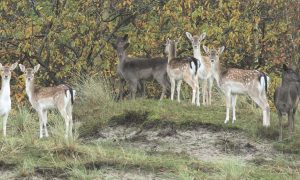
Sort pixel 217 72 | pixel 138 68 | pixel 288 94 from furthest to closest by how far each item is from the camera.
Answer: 1. pixel 138 68
2. pixel 217 72
3. pixel 288 94

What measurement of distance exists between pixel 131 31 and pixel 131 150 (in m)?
7.40

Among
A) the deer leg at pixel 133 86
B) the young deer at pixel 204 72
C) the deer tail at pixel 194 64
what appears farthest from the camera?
the deer leg at pixel 133 86

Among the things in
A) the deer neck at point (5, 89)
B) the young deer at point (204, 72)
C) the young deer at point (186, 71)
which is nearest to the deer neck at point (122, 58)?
the young deer at point (186, 71)

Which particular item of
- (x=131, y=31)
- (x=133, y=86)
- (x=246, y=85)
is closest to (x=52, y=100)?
(x=246, y=85)

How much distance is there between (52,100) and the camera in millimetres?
13672

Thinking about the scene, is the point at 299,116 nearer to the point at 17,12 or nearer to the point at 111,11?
the point at 111,11

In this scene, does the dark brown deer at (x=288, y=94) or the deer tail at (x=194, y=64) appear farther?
the deer tail at (x=194, y=64)

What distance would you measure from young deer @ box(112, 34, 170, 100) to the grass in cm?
169

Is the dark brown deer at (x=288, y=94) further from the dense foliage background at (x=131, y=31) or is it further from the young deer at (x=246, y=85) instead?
the dense foliage background at (x=131, y=31)

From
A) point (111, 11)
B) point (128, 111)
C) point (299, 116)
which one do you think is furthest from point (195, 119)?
point (111, 11)

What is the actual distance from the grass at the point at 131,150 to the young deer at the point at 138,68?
169 cm

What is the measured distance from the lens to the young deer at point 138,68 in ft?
57.2

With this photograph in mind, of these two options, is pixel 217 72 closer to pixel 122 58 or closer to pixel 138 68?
pixel 138 68

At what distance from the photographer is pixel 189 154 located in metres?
12.6
